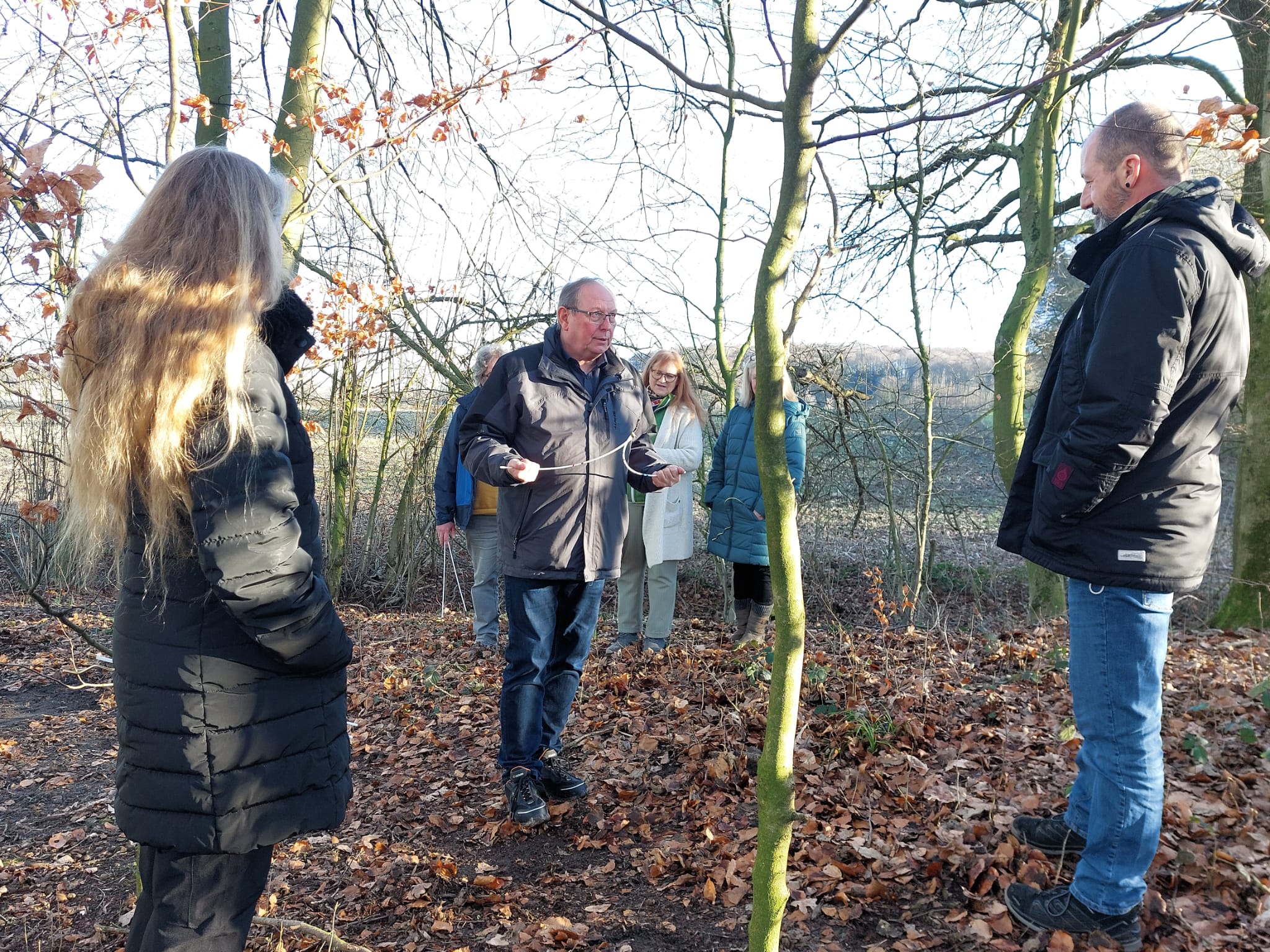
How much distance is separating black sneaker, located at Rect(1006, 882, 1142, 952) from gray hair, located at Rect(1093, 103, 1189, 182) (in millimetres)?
2031

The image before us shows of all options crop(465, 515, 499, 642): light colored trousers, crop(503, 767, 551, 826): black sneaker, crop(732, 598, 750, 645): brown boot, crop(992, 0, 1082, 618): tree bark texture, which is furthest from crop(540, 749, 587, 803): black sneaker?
crop(992, 0, 1082, 618): tree bark texture

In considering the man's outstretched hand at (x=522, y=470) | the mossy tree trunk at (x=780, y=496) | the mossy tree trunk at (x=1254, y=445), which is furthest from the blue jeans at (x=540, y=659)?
the mossy tree trunk at (x=1254, y=445)

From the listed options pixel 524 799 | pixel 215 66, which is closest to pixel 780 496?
pixel 524 799

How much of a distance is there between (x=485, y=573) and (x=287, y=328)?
4372 millimetres

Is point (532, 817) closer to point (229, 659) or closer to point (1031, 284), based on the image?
point (229, 659)

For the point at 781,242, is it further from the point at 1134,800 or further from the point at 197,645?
the point at 1134,800

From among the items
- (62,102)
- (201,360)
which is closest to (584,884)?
(201,360)

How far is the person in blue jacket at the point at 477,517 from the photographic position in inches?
231

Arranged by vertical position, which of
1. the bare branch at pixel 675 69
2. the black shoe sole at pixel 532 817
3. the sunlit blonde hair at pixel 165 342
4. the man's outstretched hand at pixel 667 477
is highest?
the bare branch at pixel 675 69

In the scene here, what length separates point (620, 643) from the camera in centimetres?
573

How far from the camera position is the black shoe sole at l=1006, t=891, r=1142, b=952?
2.20 meters

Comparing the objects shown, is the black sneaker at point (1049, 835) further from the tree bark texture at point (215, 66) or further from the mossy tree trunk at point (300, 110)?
the tree bark texture at point (215, 66)

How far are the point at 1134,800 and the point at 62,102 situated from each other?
5235mm

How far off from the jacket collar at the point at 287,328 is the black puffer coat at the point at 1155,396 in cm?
198
